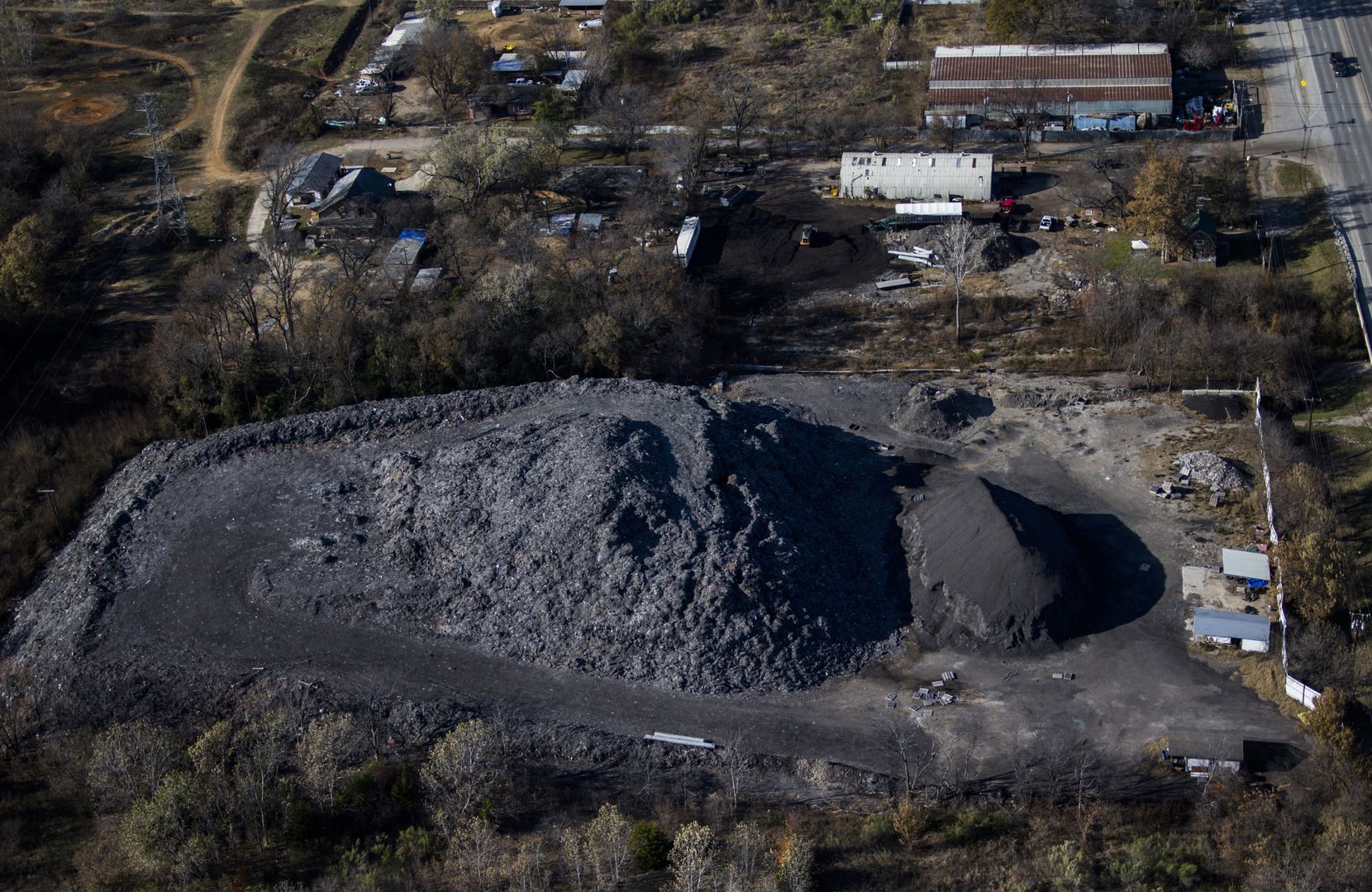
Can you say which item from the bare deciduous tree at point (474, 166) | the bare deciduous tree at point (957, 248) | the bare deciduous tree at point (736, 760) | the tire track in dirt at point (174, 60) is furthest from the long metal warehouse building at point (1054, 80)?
the bare deciduous tree at point (736, 760)

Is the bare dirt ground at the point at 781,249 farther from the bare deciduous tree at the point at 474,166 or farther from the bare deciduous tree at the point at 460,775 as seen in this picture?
the bare deciduous tree at the point at 460,775

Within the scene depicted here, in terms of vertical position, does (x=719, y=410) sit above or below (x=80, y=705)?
above

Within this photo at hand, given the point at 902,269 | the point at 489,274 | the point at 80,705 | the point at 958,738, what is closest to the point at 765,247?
the point at 902,269

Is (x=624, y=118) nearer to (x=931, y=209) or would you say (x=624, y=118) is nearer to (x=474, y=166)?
(x=474, y=166)

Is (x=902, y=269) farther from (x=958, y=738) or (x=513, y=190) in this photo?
(x=958, y=738)

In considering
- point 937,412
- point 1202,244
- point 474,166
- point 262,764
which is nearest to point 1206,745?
point 937,412

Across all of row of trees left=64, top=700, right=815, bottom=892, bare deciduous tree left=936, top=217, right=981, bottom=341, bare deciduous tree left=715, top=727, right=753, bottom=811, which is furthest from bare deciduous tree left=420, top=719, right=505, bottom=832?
bare deciduous tree left=936, top=217, right=981, bottom=341
